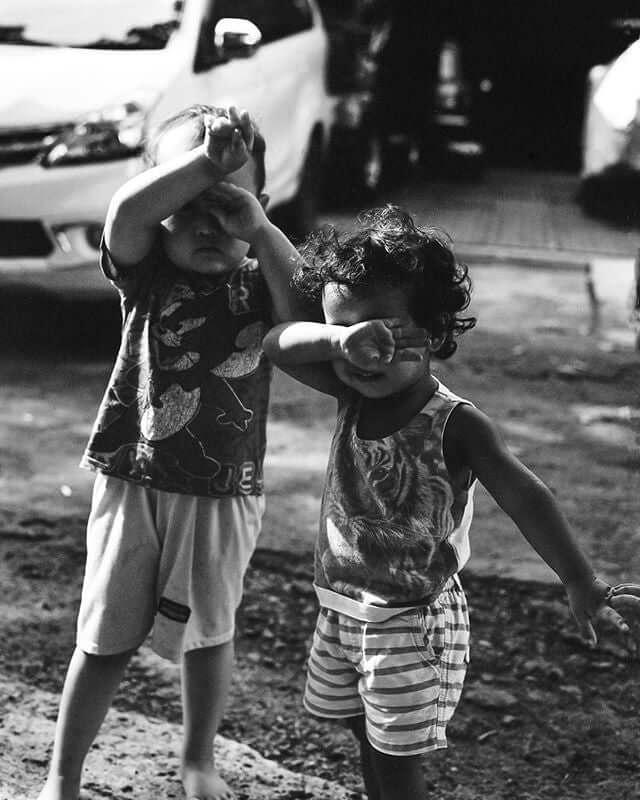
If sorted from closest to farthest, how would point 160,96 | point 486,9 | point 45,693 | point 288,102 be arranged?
Result: 1. point 45,693
2. point 160,96
3. point 288,102
4. point 486,9

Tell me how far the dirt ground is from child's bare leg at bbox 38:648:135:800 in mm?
129

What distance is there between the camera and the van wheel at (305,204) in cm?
826

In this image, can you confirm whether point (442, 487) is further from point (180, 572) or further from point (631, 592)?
point (180, 572)

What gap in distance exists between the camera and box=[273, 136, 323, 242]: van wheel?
27.1 feet

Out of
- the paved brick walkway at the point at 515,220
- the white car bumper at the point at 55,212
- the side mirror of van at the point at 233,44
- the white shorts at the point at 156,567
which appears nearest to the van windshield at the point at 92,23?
the side mirror of van at the point at 233,44

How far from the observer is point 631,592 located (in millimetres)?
1952

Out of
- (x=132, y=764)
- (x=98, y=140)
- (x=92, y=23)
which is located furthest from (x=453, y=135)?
(x=132, y=764)

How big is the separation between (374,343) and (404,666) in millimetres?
538

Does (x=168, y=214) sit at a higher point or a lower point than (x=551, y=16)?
higher

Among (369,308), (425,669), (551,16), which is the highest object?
(369,308)

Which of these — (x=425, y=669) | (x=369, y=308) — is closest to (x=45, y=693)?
(x=425, y=669)

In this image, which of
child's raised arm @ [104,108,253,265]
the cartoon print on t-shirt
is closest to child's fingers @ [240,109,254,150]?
child's raised arm @ [104,108,253,265]

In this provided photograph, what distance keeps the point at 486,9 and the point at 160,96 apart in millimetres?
11572

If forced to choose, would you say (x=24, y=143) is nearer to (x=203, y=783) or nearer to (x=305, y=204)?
(x=305, y=204)
